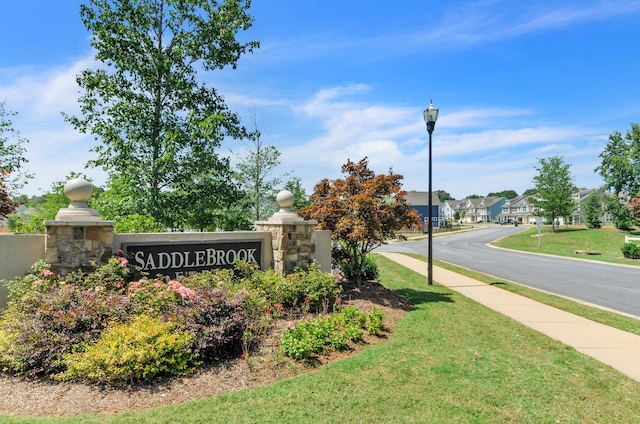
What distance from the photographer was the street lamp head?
11.0 metres

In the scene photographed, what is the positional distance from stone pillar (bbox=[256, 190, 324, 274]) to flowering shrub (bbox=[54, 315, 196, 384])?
11.7 ft

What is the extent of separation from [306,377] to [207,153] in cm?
863

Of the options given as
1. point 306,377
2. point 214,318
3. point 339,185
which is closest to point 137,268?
point 214,318

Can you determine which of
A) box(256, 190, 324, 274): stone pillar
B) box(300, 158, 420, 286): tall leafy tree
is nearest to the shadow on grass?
box(300, 158, 420, 286): tall leafy tree

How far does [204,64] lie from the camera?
12.1 m

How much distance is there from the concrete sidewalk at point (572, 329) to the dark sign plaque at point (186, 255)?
18.6 feet

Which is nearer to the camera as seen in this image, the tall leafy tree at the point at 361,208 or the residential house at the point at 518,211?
the tall leafy tree at the point at 361,208

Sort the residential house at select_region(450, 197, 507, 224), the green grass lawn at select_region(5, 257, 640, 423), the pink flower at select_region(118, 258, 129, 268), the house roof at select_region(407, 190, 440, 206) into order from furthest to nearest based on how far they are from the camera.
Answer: the residential house at select_region(450, 197, 507, 224)
the house roof at select_region(407, 190, 440, 206)
the pink flower at select_region(118, 258, 129, 268)
the green grass lawn at select_region(5, 257, 640, 423)

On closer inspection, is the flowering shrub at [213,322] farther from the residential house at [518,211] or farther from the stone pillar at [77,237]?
the residential house at [518,211]

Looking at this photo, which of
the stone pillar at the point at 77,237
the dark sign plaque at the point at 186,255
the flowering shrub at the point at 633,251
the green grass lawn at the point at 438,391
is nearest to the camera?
the green grass lawn at the point at 438,391

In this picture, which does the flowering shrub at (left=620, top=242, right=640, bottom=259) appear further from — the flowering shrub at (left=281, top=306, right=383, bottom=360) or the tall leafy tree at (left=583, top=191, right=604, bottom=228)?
the tall leafy tree at (left=583, top=191, right=604, bottom=228)

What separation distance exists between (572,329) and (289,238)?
221 inches

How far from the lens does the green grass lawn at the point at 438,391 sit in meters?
3.42

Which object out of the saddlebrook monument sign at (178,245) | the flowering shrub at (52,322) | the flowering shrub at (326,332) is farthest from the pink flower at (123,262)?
the flowering shrub at (326,332)
